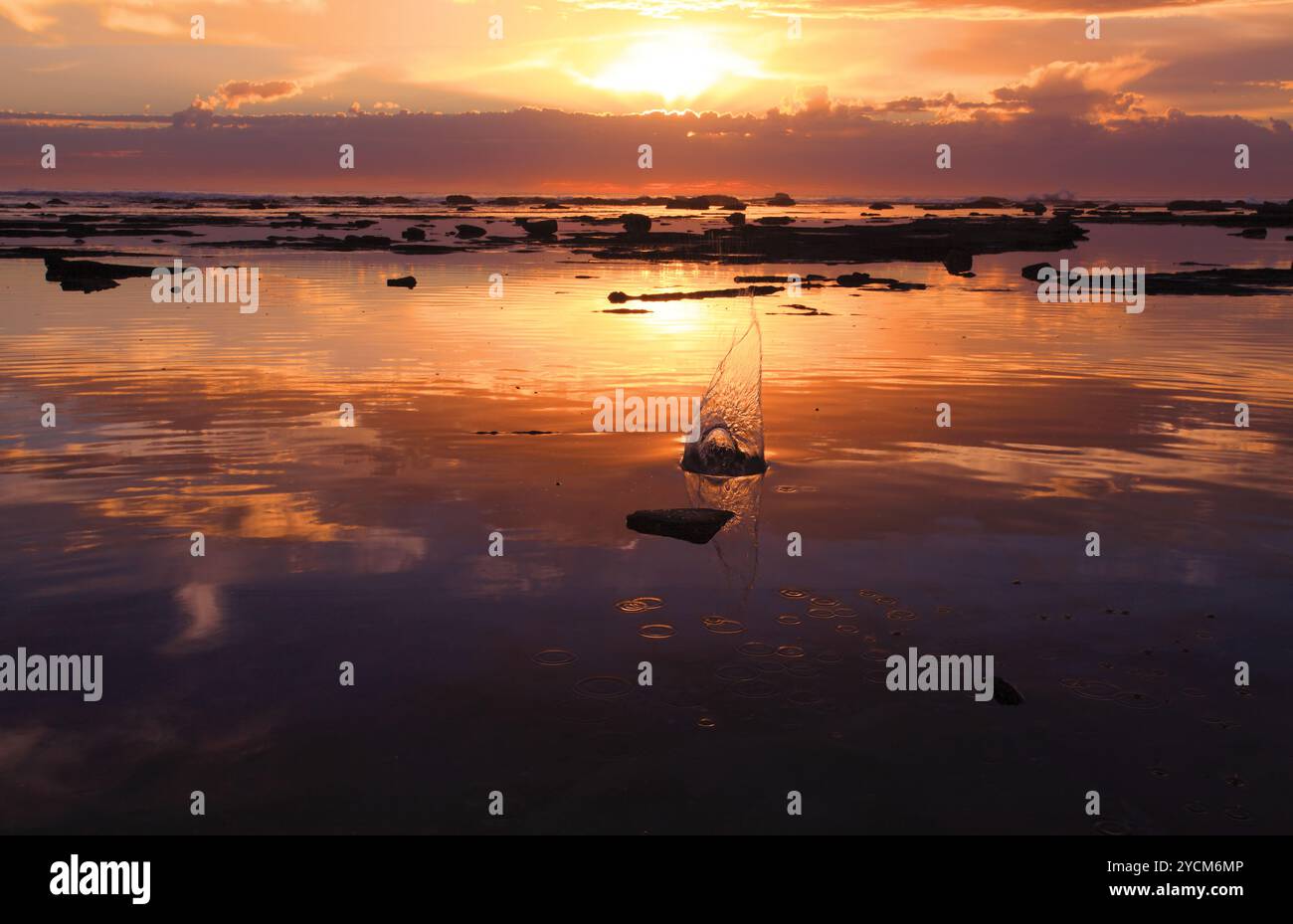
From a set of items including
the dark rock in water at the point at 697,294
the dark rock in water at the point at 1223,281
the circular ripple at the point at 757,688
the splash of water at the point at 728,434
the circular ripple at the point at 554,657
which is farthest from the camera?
the dark rock in water at the point at 1223,281

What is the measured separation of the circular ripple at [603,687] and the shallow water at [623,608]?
0.05 meters

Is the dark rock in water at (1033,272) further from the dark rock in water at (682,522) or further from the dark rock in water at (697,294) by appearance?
the dark rock in water at (682,522)

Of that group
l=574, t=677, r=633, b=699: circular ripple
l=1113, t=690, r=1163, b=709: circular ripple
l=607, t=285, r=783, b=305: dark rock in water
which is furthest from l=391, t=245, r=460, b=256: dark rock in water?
l=1113, t=690, r=1163, b=709: circular ripple

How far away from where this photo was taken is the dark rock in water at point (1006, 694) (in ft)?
24.6

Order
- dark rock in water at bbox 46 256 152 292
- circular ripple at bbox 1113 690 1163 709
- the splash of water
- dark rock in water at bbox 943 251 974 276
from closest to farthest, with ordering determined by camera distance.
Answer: circular ripple at bbox 1113 690 1163 709, the splash of water, dark rock in water at bbox 46 256 152 292, dark rock in water at bbox 943 251 974 276

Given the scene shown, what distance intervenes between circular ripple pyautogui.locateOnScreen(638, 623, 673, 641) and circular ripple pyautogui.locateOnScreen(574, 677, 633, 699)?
84 centimetres

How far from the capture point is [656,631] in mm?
8695

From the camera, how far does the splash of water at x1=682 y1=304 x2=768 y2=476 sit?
1398 centimetres

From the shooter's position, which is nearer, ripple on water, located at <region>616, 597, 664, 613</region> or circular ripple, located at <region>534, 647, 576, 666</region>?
circular ripple, located at <region>534, 647, 576, 666</region>

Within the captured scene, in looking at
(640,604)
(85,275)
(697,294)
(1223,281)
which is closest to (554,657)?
(640,604)

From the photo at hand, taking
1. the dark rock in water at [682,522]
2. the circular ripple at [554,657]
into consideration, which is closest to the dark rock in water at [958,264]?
the dark rock in water at [682,522]

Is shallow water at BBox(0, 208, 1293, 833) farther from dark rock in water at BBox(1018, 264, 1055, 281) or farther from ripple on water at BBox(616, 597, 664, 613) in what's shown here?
dark rock in water at BBox(1018, 264, 1055, 281)

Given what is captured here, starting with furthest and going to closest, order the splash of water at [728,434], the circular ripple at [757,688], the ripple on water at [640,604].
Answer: the splash of water at [728,434] → the ripple on water at [640,604] → the circular ripple at [757,688]

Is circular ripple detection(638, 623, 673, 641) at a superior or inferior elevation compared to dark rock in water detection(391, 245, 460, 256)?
inferior
